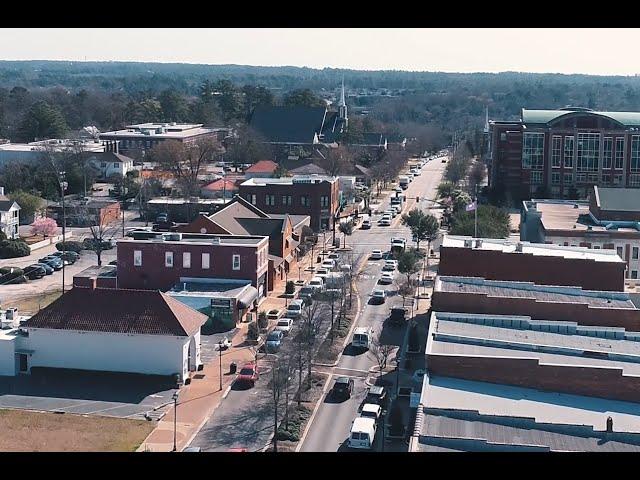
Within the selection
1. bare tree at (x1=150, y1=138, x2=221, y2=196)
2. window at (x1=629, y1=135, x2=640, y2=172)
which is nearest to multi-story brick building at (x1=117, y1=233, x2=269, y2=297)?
bare tree at (x1=150, y1=138, x2=221, y2=196)

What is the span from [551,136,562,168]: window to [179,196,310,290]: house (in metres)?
8.93

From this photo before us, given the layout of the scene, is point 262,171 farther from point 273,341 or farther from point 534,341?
point 534,341

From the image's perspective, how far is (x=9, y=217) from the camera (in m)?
18.2

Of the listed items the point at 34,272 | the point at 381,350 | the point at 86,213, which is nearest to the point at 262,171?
the point at 86,213

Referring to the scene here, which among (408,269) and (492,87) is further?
(492,87)

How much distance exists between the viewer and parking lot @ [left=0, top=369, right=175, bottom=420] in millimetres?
8805

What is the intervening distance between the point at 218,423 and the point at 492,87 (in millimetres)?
77190

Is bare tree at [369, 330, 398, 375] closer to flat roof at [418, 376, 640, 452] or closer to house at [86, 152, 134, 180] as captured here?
flat roof at [418, 376, 640, 452]

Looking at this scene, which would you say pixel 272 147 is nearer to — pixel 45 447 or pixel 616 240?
pixel 616 240

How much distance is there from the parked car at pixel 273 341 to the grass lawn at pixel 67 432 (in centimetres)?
254

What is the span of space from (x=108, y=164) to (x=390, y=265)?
1265 centimetres

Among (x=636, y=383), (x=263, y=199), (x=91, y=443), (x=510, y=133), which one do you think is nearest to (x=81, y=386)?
(x=91, y=443)

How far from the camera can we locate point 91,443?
305 inches

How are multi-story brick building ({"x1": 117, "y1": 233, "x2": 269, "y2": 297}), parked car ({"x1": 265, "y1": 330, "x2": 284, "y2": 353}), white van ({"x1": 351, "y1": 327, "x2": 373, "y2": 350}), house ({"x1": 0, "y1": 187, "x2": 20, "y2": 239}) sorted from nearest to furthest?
parked car ({"x1": 265, "y1": 330, "x2": 284, "y2": 353}) < white van ({"x1": 351, "y1": 327, "x2": 373, "y2": 350}) < multi-story brick building ({"x1": 117, "y1": 233, "x2": 269, "y2": 297}) < house ({"x1": 0, "y1": 187, "x2": 20, "y2": 239})
